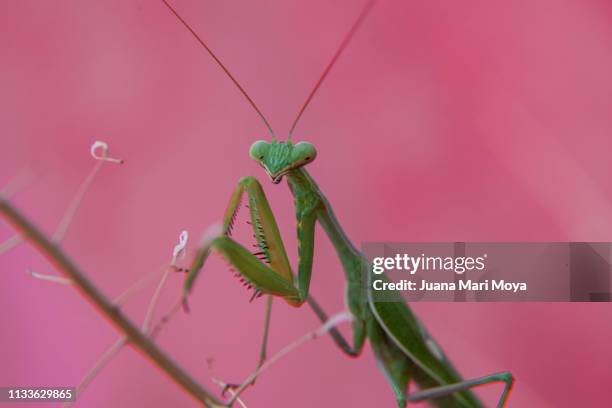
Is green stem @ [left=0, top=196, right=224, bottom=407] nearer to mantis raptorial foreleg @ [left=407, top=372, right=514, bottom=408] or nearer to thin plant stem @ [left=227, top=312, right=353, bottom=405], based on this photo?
thin plant stem @ [left=227, top=312, right=353, bottom=405]

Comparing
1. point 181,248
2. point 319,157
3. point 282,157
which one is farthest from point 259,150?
point 319,157

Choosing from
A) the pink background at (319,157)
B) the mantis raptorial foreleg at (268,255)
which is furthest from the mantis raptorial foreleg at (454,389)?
the pink background at (319,157)

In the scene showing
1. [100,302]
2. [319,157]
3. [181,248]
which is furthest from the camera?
[319,157]

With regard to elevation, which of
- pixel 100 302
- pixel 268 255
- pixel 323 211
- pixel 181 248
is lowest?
pixel 100 302

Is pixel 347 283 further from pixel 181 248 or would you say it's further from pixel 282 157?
pixel 181 248

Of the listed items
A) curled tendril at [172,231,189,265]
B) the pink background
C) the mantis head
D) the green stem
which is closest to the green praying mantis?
the mantis head

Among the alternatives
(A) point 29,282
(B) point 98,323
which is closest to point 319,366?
(B) point 98,323
